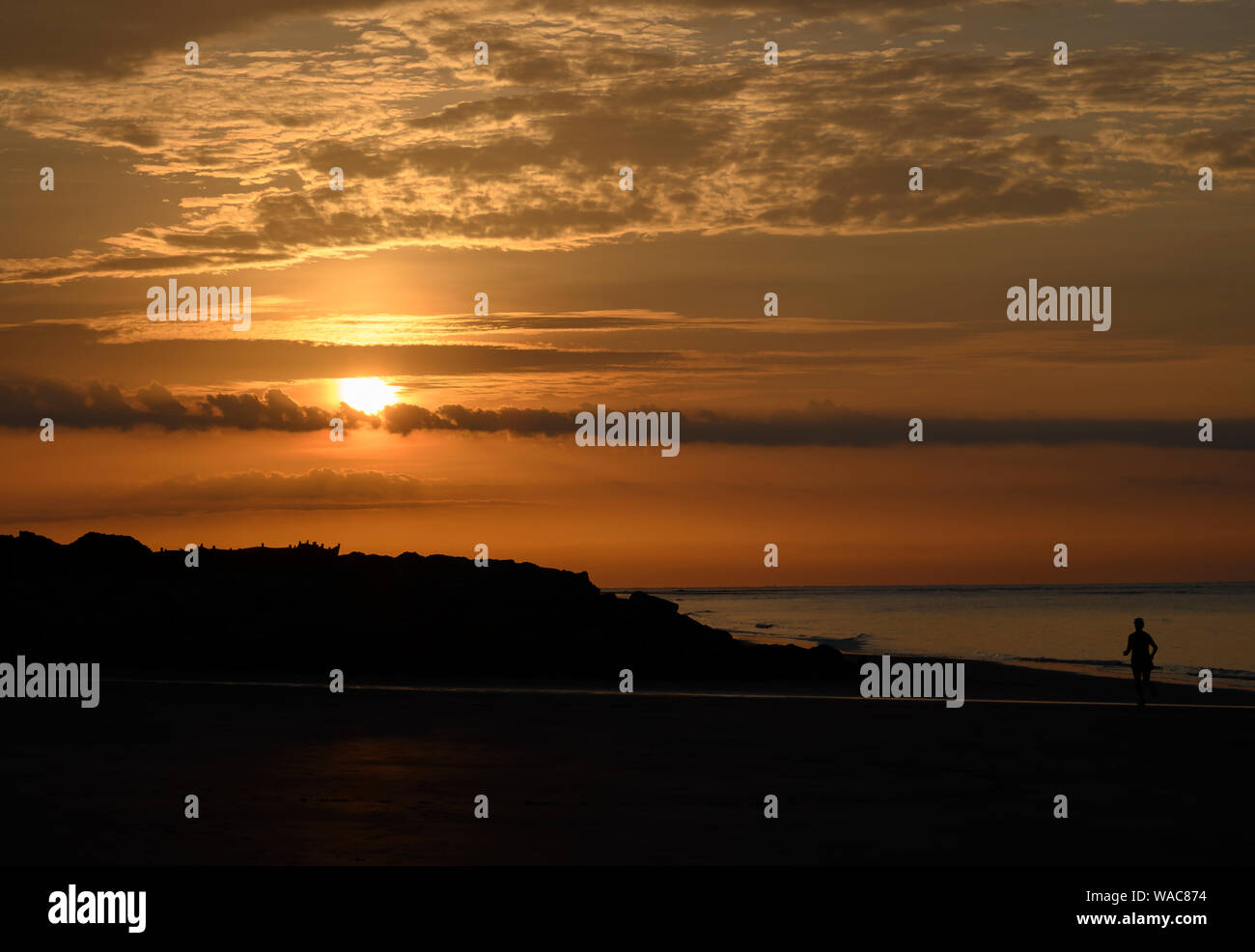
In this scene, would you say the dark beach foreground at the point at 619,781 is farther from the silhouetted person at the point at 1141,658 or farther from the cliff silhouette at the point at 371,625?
the cliff silhouette at the point at 371,625

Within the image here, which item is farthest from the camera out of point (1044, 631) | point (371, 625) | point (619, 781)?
point (1044, 631)

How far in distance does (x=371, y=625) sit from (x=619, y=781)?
27245 mm

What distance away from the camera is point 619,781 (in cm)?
1884

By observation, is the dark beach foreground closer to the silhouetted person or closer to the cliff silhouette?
the silhouetted person

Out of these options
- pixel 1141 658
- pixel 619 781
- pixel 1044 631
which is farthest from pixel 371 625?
pixel 1044 631

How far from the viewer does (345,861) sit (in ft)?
43.4

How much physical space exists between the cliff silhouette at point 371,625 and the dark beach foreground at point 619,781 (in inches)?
375

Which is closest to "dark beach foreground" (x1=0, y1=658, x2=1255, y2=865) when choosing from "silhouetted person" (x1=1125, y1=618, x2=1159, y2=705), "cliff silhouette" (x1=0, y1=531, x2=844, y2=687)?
"silhouetted person" (x1=1125, y1=618, x2=1159, y2=705)

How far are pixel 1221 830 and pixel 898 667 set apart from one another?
31.4m

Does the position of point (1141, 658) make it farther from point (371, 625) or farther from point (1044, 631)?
point (1044, 631)

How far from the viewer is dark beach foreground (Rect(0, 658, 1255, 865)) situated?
1426 cm

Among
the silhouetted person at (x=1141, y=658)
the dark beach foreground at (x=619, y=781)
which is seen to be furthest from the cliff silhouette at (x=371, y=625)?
the silhouetted person at (x=1141, y=658)
